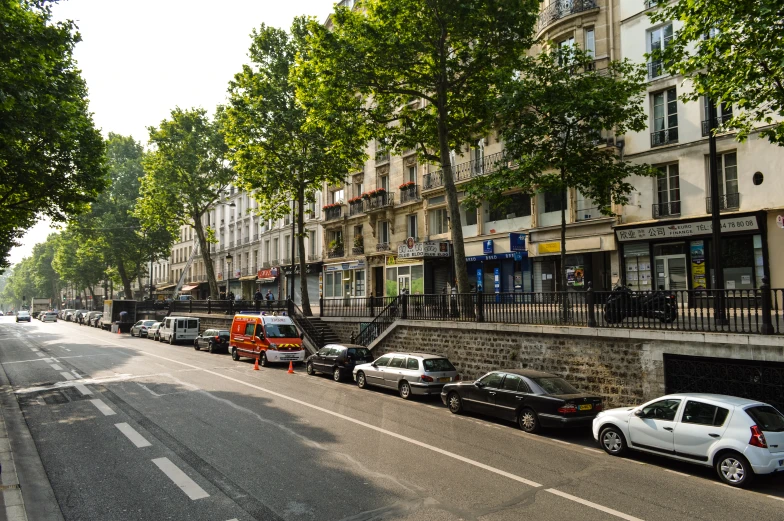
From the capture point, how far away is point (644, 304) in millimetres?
12820

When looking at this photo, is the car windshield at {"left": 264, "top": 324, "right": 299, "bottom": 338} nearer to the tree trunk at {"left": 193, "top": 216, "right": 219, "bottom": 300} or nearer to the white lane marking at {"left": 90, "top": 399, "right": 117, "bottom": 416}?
the white lane marking at {"left": 90, "top": 399, "right": 117, "bottom": 416}

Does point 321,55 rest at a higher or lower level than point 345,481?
higher

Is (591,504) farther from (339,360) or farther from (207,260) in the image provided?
(207,260)

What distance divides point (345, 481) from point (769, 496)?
6.32m

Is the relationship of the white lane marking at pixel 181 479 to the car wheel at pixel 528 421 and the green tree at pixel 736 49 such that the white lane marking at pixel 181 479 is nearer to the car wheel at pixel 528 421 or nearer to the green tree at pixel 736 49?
the car wheel at pixel 528 421

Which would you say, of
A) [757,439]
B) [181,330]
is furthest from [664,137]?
[181,330]

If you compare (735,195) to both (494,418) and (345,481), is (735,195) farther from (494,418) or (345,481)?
(345,481)

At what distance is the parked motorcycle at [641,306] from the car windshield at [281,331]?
14271mm

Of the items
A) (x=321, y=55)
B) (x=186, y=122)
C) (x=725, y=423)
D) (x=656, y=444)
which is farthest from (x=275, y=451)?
(x=186, y=122)

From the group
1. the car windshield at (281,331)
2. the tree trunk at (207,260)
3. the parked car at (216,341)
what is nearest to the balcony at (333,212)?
the tree trunk at (207,260)

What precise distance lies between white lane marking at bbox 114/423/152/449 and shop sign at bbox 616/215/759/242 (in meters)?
20.8

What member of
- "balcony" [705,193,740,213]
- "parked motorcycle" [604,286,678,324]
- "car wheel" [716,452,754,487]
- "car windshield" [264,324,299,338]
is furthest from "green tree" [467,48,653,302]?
"car windshield" [264,324,299,338]

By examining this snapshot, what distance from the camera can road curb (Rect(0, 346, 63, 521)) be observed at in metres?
6.45

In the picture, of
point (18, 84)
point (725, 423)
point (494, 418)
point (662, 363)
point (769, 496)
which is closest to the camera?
point (769, 496)
